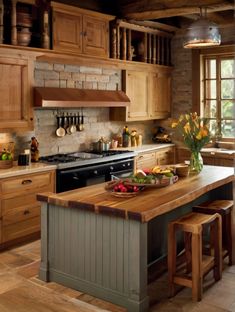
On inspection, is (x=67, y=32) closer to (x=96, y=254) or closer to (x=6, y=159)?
(x=6, y=159)

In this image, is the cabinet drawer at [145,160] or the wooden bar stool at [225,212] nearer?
the wooden bar stool at [225,212]

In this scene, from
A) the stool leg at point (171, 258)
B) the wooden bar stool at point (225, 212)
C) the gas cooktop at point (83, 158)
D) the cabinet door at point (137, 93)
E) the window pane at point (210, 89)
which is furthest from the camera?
the window pane at point (210, 89)

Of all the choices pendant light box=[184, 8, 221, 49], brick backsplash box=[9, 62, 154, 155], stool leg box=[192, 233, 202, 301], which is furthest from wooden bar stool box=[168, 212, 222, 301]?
brick backsplash box=[9, 62, 154, 155]

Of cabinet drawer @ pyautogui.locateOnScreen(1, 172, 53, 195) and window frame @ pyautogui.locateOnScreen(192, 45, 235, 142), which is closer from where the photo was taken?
cabinet drawer @ pyautogui.locateOnScreen(1, 172, 53, 195)

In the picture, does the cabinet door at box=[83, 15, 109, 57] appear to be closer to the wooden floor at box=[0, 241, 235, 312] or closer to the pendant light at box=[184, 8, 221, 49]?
the pendant light at box=[184, 8, 221, 49]

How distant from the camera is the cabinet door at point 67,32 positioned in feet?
17.6

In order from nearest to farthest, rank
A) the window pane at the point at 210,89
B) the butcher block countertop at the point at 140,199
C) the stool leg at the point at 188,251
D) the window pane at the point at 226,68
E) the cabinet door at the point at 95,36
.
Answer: the butcher block countertop at the point at 140,199
the stool leg at the point at 188,251
the cabinet door at the point at 95,36
the window pane at the point at 226,68
the window pane at the point at 210,89

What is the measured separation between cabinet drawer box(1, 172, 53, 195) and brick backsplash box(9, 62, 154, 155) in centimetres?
66

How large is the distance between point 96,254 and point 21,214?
5.41ft

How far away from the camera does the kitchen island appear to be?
317cm

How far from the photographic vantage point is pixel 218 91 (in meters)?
7.33

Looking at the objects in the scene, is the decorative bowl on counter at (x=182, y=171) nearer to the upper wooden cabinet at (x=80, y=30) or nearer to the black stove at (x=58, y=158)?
the black stove at (x=58, y=158)

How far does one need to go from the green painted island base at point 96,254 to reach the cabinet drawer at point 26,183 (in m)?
1.04

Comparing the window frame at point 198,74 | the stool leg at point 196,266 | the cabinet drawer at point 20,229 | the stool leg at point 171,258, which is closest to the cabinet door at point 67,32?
the cabinet drawer at point 20,229
